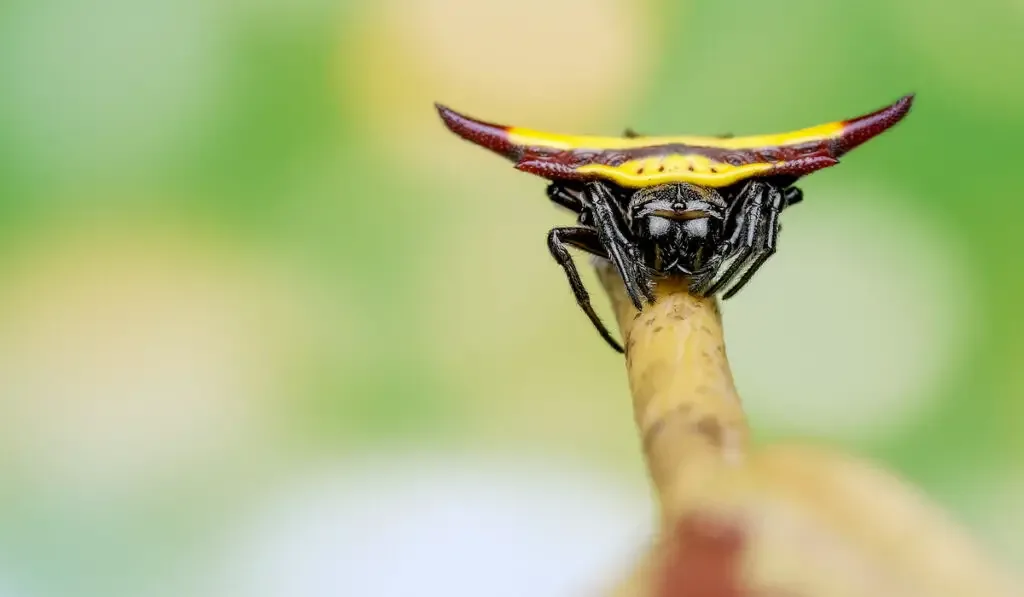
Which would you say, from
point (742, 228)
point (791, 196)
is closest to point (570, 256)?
point (742, 228)

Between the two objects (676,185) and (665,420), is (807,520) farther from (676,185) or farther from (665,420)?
(676,185)

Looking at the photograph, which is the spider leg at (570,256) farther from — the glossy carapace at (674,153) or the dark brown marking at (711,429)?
the dark brown marking at (711,429)

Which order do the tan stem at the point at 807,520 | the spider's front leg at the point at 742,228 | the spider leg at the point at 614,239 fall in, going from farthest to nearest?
the spider's front leg at the point at 742,228
the spider leg at the point at 614,239
the tan stem at the point at 807,520

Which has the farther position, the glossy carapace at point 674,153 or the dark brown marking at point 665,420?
the glossy carapace at point 674,153

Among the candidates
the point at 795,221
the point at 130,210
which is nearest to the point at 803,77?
the point at 795,221

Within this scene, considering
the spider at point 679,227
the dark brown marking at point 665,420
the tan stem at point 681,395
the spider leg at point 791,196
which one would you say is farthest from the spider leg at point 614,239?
the dark brown marking at point 665,420

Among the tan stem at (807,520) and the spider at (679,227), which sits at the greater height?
the spider at (679,227)

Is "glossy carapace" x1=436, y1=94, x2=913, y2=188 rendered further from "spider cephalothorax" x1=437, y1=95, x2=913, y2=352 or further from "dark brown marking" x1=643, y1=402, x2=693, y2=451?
"dark brown marking" x1=643, y1=402, x2=693, y2=451


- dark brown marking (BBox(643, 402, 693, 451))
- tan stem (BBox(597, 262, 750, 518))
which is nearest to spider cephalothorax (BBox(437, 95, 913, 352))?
tan stem (BBox(597, 262, 750, 518))
